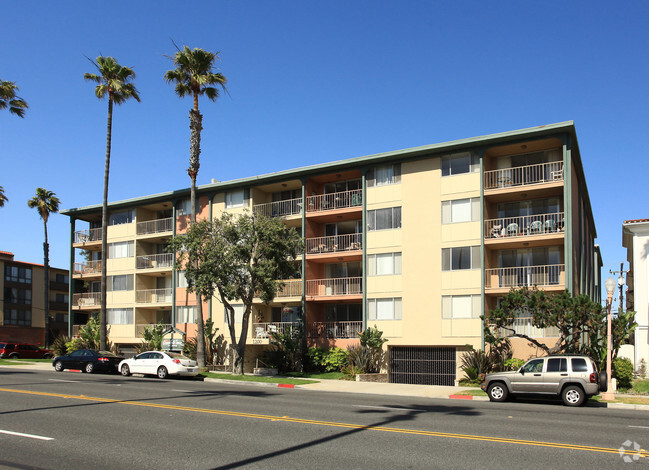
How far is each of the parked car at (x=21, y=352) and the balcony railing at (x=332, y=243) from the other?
25.2 meters

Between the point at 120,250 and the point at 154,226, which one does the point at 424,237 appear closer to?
the point at 154,226

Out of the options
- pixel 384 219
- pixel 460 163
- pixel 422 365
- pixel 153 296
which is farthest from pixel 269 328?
pixel 460 163

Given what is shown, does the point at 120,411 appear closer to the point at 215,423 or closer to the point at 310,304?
the point at 215,423

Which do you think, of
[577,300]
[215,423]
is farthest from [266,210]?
[215,423]

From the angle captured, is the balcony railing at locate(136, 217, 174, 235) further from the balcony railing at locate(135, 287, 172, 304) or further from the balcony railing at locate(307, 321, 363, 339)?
the balcony railing at locate(307, 321, 363, 339)

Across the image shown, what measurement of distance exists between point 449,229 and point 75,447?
25.0 metres

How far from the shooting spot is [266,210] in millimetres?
39844

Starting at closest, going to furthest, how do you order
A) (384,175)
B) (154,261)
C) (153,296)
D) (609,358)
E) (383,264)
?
(609,358) → (383,264) → (384,175) → (153,296) → (154,261)

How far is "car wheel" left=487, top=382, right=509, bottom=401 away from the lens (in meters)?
21.6

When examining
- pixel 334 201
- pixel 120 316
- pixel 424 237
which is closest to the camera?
pixel 424 237

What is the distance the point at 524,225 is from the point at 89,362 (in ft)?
79.1

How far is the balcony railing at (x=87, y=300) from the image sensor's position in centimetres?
4772

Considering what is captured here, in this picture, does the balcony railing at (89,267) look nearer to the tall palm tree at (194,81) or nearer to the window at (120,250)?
the window at (120,250)

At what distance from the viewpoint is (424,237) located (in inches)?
1308
